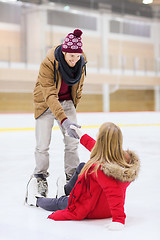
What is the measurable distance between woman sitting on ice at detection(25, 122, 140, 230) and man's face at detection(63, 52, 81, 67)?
1.92 feet

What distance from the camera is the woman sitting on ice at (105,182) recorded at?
1.41 metres

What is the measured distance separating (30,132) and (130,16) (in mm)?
9749

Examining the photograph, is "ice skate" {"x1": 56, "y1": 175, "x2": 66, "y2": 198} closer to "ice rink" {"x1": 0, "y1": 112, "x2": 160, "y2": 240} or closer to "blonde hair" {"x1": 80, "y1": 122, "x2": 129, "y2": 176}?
"ice rink" {"x1": 0, "y1": 112, "x2": 160, "y2": 240}

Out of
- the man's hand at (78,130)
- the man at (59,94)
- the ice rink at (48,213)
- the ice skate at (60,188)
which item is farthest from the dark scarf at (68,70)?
the ice rink at (48,213)

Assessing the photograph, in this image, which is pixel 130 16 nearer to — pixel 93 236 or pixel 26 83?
pixel 26 83

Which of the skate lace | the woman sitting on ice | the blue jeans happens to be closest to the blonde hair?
the woman sitting on ice

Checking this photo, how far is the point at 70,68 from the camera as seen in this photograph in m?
1.99

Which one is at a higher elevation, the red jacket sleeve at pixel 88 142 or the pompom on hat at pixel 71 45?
the pompom on hat at pixel 71 45

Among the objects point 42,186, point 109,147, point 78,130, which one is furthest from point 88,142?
point 42,186

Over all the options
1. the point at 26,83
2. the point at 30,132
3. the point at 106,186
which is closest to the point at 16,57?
the point at 26,83

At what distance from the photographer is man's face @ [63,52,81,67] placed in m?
1.92

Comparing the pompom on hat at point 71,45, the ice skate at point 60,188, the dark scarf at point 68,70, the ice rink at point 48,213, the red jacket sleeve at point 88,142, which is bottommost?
the ice rink at point 48,213

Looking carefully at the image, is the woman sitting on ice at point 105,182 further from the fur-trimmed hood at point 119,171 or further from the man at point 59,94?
the man at point 59,94

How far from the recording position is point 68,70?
1.96 meters
